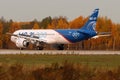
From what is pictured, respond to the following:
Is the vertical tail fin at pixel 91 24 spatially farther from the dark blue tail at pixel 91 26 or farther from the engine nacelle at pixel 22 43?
the engine nacelle at pixel 22 43

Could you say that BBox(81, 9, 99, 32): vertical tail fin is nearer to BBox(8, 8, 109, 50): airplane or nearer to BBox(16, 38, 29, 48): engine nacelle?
BBox(8, 8, 109, 50): airplane

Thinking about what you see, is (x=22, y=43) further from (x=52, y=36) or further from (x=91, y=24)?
(x=91, y=24)

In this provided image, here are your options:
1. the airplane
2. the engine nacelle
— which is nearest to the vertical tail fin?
the airplane

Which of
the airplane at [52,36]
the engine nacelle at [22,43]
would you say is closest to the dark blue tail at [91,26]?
the airplane at [52,36]

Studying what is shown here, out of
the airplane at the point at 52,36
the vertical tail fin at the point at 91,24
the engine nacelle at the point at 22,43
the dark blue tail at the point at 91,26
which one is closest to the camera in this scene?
the engine nacelle at the point at 22,43

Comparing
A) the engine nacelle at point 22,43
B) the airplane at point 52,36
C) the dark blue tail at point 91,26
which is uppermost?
the dark blue tail at point 91,26

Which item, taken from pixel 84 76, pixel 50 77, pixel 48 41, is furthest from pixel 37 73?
pixel 48 41

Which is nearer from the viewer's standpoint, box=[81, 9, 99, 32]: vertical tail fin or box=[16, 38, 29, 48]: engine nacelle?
box=[16, 38, 29, 48]: engine nacelle

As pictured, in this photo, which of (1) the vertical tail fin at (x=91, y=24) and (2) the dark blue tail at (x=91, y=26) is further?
(1) the vertical tail fin at (x=91, y=24)

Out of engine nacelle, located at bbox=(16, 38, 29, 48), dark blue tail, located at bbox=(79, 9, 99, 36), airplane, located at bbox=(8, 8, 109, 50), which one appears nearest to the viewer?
engine nacelle, located at bbox=(16, 38, 29, 48)

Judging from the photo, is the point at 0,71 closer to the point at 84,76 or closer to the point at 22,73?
the point at 22,73

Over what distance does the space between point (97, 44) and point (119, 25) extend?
27176mm

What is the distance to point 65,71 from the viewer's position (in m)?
17.2

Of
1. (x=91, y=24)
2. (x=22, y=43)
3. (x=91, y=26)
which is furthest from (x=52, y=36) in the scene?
(x=91, y=24)
